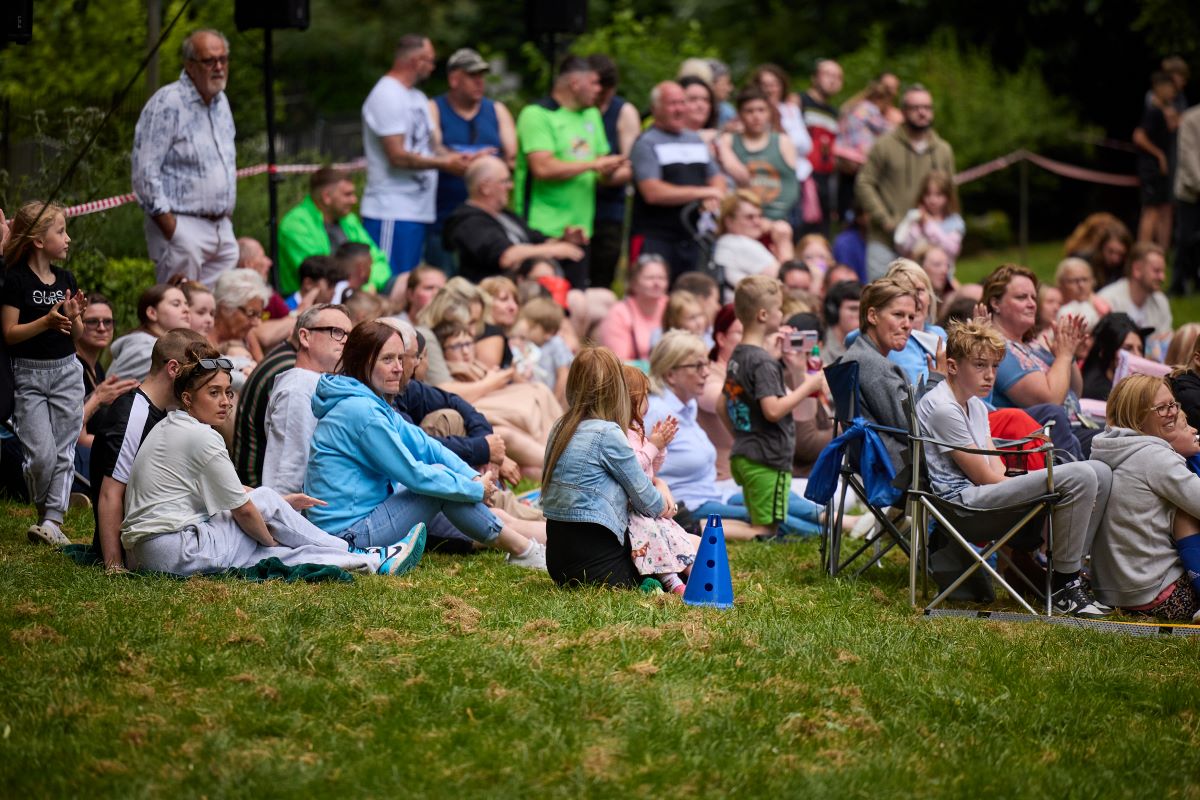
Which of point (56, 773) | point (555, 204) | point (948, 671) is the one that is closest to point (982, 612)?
point (948, 671)

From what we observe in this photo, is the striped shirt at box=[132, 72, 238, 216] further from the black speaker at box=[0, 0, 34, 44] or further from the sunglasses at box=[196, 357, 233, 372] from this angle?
the sunglasses at box=[196, 357, 233, 372]

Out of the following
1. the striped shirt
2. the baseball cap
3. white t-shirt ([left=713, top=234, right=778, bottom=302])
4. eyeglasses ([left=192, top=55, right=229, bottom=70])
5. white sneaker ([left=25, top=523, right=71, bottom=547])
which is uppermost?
eyeglasses ([left=192, top=55, right=229, bottom=70])

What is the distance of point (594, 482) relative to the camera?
271 inches

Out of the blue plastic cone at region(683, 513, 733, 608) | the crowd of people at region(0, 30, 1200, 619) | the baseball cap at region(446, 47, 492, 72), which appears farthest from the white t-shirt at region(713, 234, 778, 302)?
the blue plastic cone at region(683, 513, 733, 608)

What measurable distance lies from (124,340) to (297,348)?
4.20 ft

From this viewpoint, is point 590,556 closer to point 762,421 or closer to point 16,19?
point 762,421

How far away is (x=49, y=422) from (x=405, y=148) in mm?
4821

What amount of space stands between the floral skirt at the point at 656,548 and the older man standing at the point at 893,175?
728 cm

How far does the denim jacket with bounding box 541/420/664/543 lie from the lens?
686 centimetres

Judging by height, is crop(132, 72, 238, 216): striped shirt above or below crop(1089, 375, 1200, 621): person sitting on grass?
above

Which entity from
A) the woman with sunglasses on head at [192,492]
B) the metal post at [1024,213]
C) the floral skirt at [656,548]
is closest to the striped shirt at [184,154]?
the woman with sunglasses on head at [192,492]

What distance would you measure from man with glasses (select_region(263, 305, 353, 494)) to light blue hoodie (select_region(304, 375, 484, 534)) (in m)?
0.12

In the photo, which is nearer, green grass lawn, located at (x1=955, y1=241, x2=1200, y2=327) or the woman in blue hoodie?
the woman in blue hoodie

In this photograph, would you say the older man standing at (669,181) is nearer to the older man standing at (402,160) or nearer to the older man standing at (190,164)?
the older man standing at (402,160)
